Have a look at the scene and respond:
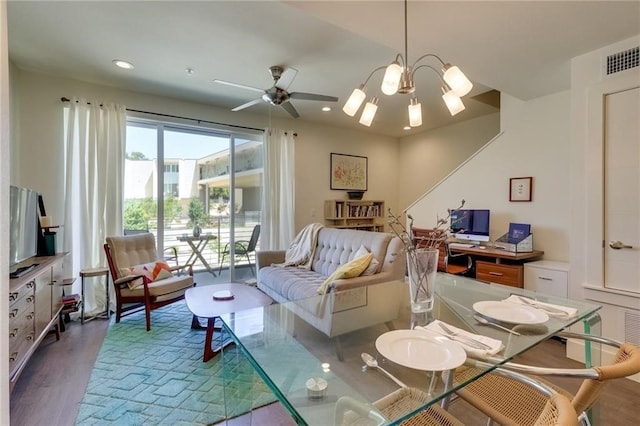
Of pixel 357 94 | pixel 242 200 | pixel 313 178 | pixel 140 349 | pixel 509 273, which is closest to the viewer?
pixel 357 94

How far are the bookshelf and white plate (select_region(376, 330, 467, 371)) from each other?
4.09 m

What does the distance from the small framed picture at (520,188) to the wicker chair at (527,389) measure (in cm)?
257

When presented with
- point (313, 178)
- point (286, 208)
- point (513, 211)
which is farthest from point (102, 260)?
point (513, 211)

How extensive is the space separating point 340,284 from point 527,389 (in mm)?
1437

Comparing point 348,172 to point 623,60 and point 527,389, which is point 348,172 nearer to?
point 623,60

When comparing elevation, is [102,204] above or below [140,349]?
above

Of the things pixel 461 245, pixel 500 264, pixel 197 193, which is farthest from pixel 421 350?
pixel 197 193

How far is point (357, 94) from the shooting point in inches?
74.0

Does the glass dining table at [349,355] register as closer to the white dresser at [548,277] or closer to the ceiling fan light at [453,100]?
the ceiling fan light at [453,100]

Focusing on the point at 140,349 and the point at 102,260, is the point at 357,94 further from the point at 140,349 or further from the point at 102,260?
the point at 102,260

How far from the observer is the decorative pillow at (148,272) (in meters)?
3.16

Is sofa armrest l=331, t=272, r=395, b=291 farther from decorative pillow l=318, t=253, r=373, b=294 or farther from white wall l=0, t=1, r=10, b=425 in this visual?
white wall l=0, t=1, r=10, b=425

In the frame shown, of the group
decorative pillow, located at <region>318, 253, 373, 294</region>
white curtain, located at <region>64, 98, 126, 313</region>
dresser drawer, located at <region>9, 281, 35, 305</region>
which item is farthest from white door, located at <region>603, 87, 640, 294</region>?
white curtain, located at <region>64, 98, 126, 313</region>

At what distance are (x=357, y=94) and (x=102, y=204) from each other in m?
3.28
